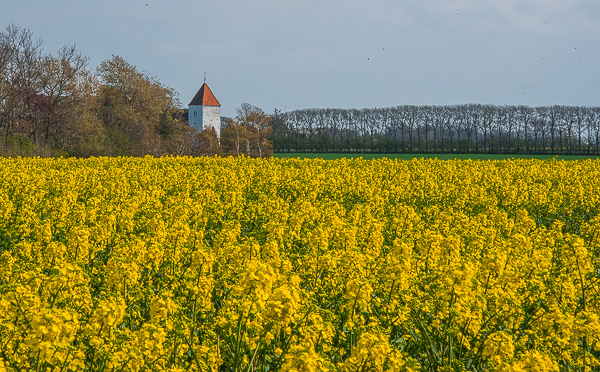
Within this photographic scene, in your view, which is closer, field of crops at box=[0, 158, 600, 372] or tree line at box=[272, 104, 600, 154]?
field of crops at box=[0, 158, 600, 372]

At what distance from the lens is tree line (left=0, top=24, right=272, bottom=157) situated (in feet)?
149

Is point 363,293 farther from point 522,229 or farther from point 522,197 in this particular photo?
point 522,197

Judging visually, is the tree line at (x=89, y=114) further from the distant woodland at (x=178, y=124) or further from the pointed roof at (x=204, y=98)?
the pointed roof at (x=204, y=98)

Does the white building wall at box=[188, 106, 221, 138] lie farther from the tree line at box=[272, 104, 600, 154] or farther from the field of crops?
the field of crops

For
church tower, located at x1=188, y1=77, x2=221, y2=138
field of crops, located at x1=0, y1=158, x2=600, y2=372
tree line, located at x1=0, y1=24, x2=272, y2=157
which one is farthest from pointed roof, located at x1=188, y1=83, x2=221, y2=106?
field of crops, located at x1=0, y1=158, x2=600, y2=372

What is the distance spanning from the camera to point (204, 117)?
327 ft

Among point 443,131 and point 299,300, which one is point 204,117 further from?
point 299,300

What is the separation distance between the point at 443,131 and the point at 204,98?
40482 mm

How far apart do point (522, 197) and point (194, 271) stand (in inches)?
341

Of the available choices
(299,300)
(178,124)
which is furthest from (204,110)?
(299,300)

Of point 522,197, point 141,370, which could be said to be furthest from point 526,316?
point 522,197

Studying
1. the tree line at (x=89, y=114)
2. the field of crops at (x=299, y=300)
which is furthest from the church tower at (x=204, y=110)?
the field of crops at (x=299, y=300)

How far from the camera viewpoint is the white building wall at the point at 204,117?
99500 millimetres

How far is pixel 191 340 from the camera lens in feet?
13.9
